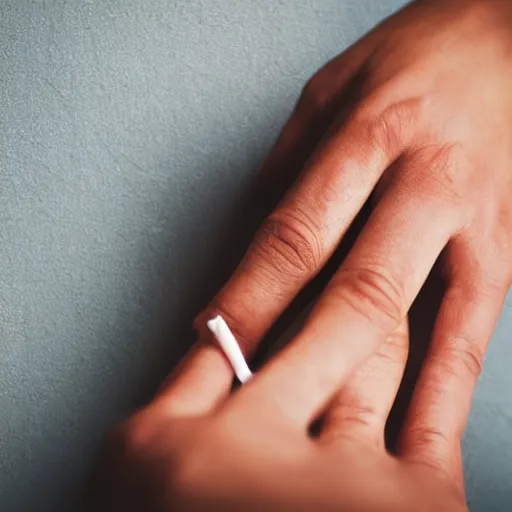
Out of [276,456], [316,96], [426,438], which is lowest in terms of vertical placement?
[426,438]

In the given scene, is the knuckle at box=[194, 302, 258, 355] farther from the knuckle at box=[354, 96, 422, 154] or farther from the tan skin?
the knuckle at box=[354, 96, 422, 154]

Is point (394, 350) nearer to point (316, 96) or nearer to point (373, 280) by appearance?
point (373, 280)

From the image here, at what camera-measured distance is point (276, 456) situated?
1.21 ft

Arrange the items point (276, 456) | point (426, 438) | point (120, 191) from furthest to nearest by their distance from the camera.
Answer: point (120, 191)
point (426, 438)
point (276, 456)

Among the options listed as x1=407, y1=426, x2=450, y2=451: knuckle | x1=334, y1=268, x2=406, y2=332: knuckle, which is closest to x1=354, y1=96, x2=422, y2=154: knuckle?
x1=334, y1=268, x2=406, y2=332: knuckle

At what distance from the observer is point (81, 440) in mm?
538

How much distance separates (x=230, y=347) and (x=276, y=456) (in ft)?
0.33

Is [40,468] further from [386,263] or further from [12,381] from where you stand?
[386,263]

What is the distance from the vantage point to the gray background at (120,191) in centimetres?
55

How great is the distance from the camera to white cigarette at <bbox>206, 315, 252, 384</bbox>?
44cm

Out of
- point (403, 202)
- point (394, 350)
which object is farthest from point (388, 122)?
point (394, 350)

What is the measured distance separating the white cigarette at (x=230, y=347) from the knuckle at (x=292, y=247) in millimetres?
63

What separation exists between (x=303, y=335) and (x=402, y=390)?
0.46 feet

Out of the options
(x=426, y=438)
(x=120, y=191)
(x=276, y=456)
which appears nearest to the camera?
(x=276, y=456)
